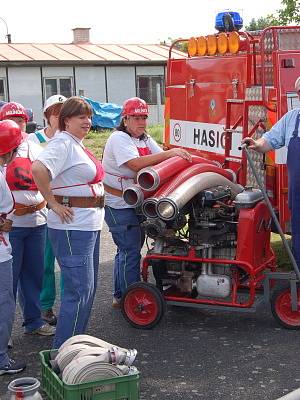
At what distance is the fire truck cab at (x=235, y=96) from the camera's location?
19.4 ft

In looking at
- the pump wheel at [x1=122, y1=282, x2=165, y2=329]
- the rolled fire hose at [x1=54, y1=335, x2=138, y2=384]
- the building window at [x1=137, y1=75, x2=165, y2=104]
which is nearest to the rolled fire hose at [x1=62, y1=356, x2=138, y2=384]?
the rolled fire hose at [x1=54, y1=335, x2=138, y2=384]

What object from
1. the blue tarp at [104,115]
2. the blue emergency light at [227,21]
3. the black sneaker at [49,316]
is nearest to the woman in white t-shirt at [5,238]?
the black sneaker at [49,316]

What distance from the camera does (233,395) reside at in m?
4.18

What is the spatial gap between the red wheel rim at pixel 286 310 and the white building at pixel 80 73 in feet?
75.2

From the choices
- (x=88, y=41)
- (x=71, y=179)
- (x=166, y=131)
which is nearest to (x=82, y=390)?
(x=71, y=179)

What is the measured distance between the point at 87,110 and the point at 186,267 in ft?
5.91

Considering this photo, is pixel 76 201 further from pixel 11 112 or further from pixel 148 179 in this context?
pixel 11 112

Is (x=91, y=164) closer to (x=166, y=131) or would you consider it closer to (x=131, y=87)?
(x=166, y=131)

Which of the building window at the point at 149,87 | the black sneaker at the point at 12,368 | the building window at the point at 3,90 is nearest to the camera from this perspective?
the black sneaker at the point at 12,368

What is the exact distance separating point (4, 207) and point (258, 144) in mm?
2122

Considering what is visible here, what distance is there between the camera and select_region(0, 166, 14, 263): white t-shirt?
14.4ft

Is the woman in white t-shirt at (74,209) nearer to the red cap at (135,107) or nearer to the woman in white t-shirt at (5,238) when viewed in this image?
the woman in white t-shirt at (5,238)

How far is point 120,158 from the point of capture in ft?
17.9

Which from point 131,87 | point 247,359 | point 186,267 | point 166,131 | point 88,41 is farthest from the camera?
point 88,41
